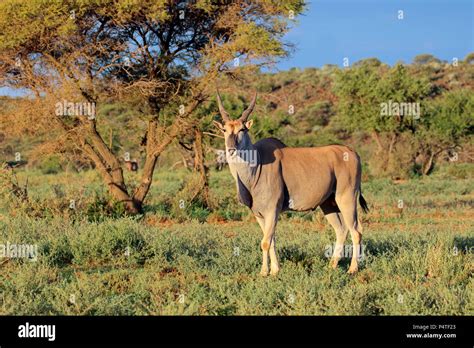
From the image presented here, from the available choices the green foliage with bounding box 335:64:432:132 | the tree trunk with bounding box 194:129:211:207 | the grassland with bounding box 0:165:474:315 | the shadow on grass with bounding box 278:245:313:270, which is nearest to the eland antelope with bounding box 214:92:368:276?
the shadow on grass with bounding box 278:245:313:270

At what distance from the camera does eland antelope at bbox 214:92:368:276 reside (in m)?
8.81

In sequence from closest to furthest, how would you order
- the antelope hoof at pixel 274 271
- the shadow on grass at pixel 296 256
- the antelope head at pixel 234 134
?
1. the antelope head at pixel 234 134
2. the antelope hoof at pixel 274 271
3. the shadow on grass at pixel 296 256

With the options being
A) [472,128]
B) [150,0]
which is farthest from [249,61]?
[472,128]

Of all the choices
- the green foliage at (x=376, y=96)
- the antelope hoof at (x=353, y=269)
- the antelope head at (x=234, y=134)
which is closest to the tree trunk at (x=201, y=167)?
the antelope head at (x=234, y=134)

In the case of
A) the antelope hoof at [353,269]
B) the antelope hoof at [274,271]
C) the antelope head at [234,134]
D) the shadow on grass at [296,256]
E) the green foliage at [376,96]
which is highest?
the green foliage at [376,96]

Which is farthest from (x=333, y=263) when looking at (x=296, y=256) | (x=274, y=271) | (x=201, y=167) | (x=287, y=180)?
(x=201, y=167)

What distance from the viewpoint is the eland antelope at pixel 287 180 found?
8.81 meters

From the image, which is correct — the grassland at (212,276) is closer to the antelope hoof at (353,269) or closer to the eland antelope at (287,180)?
the antelope hoof at (353,269)

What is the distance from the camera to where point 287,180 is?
9344 millimetres

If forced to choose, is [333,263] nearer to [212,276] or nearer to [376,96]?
[212,276]

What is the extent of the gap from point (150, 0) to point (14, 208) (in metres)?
5.59

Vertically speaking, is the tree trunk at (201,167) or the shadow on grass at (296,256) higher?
the tree trunk at (201,167)

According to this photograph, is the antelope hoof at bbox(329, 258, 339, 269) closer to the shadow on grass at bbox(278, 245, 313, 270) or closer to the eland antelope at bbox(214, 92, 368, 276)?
the eland antelope at bbox(214, 92, 368, 276)

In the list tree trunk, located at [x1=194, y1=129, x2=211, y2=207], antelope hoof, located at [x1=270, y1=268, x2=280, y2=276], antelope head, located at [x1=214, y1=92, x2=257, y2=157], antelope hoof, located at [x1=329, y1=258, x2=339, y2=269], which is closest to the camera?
antelope head, located at [x1=214, y1=92, x2=257, y2=157]
